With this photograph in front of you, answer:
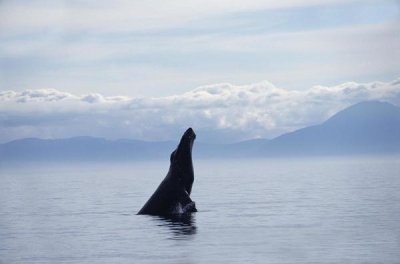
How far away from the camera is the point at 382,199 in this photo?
62469 millimetres

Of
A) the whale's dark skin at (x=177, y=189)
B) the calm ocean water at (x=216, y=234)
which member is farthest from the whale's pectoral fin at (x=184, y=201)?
the calm ocean water at (x=216, y=234)

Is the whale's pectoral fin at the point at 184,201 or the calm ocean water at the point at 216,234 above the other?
the whale's pectoral fin at the point at 184,201

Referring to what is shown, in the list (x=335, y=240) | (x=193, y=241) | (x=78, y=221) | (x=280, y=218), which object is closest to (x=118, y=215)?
(x=78, y=221)

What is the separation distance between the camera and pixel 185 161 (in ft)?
163

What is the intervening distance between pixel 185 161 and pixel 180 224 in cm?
659

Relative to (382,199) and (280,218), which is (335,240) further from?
(382,199)

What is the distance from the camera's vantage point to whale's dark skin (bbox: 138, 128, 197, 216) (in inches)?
1887

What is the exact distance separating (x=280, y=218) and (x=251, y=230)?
6297 millimetres

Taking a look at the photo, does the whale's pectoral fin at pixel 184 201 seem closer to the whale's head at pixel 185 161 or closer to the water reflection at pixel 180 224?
the water reflection at pixel 180 224

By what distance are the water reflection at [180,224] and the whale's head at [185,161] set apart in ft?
6.82

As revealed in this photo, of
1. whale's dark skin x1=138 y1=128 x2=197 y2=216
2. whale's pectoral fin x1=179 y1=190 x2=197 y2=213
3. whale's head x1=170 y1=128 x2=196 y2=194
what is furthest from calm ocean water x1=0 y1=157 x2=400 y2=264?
whale's head x1=170 y1=128 x2=196 y2=194

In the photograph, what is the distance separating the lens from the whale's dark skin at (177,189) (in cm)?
4794

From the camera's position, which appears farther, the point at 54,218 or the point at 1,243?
the point at 54,218

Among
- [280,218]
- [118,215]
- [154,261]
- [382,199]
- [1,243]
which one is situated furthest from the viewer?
[382,199]
